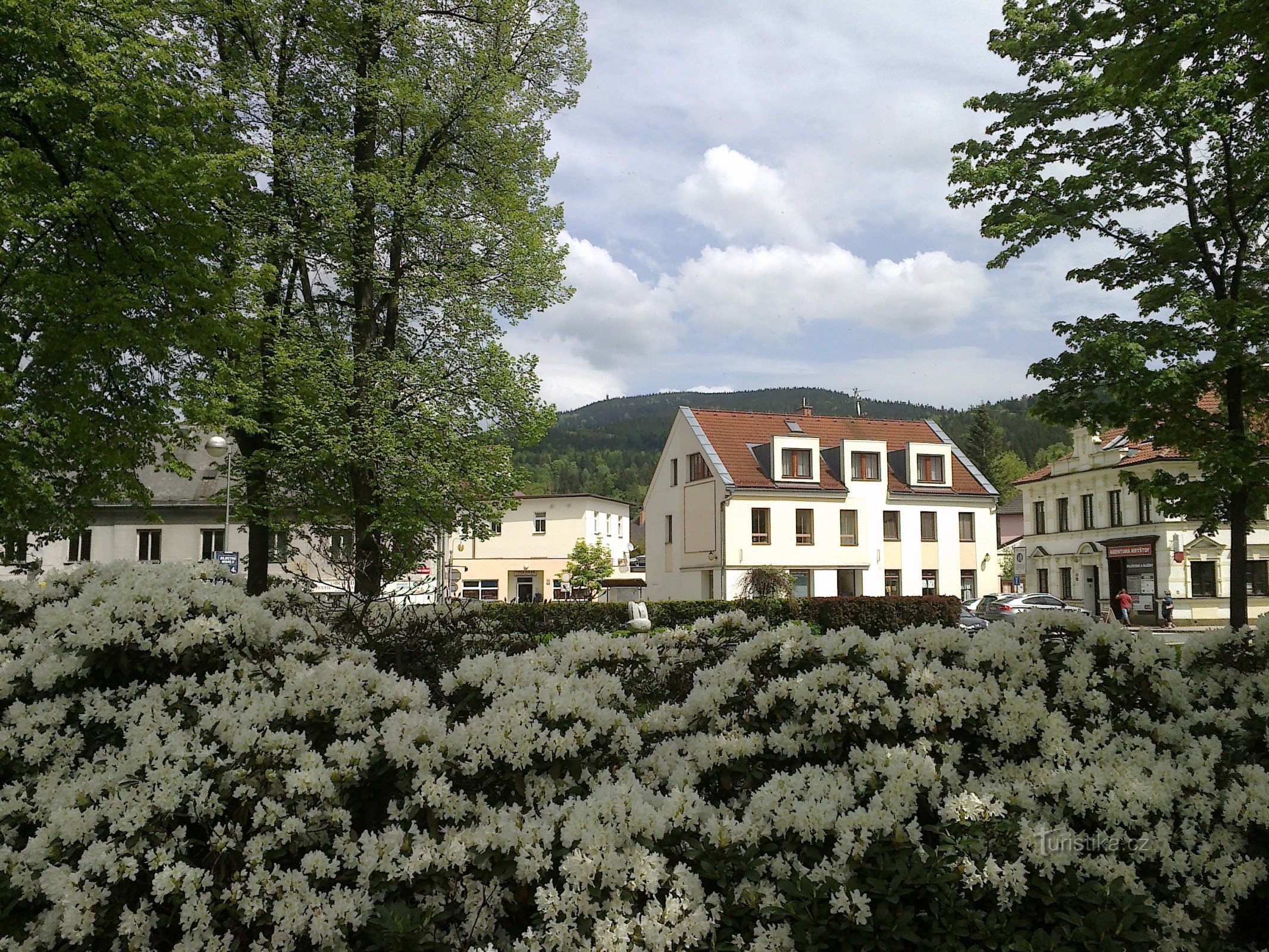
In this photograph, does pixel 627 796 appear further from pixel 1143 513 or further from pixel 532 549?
pixel 532 549

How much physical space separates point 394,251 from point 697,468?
83.2 ft

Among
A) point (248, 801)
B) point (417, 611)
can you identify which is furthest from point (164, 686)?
point (417, 611)

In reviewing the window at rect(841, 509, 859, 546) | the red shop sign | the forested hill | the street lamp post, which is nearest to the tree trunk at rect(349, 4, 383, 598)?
the street lamp post

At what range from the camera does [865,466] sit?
41750mm

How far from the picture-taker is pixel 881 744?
3791 millimetres

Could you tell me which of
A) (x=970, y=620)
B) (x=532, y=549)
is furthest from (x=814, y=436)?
(x=532, y=549)

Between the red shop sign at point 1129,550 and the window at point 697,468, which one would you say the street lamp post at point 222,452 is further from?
the red shop sign at point 1129,550

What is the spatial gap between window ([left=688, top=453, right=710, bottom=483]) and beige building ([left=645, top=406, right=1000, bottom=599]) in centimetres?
7

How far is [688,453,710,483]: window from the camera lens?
4119 cm

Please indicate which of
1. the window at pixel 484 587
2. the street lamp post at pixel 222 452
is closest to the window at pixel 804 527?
the window at pixel 484 587

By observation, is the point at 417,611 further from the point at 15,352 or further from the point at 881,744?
the point at 15,352

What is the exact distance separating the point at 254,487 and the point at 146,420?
4651 mm

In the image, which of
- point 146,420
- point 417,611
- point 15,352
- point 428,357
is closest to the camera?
point 417,611

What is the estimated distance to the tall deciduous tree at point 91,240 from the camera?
484 inches
